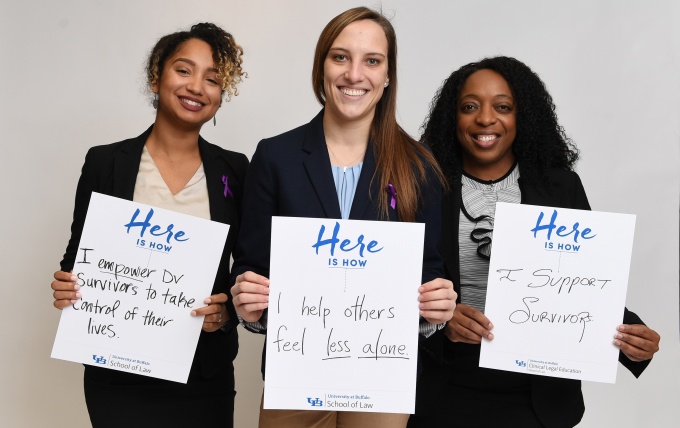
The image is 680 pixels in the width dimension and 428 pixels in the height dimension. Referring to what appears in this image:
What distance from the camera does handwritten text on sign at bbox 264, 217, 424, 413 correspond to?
1.89m

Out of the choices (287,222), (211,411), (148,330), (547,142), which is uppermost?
(547,142)

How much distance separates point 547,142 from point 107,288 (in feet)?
4.59

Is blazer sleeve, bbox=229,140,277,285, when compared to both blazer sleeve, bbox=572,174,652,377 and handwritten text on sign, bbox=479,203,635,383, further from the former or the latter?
blazer sleeve, bbox=572,174,652,377

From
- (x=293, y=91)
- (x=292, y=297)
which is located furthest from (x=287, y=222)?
(x=293, y=91)

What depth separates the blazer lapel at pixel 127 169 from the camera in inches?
92.2

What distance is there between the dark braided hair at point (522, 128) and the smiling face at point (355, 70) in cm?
50

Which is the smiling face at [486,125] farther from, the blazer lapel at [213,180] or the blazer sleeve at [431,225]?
the blazer lapel at [213,180]

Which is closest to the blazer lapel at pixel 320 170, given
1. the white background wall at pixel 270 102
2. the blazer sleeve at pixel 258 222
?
the blazer sleeve at pixel 258 222

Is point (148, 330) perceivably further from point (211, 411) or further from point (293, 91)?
point (293, 91)

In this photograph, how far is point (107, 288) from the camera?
2.21 meters

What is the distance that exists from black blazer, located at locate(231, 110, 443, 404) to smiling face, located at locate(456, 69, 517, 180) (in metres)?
0.40

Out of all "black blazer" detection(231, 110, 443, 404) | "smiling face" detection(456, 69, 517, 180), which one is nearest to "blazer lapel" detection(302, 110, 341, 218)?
"black blazer" detection(231, 110, 443, 404)

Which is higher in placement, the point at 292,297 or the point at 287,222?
the point at 287,222

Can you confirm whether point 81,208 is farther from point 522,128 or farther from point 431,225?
point 522,128
